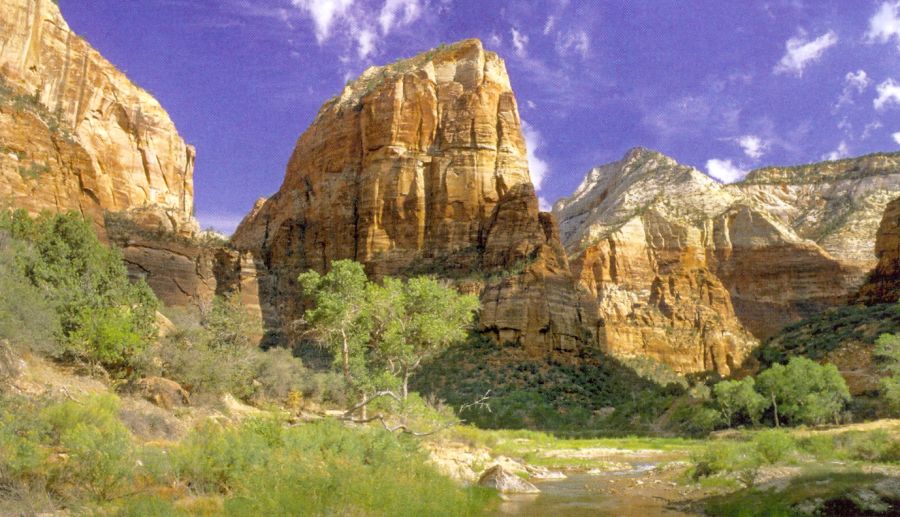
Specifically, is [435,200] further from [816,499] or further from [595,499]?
[816,499]

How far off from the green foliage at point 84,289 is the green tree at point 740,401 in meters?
36.8

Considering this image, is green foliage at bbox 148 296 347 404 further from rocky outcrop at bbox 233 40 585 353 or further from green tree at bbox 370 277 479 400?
rocky outcrop at bbox 233 40 585 353

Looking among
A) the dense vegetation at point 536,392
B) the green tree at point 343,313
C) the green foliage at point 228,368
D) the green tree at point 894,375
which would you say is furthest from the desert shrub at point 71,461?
the dense vegetation at point 536,392

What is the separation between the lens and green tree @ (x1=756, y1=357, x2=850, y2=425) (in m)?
39.0

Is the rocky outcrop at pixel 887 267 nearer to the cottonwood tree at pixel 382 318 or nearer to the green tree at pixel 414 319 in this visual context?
the green tree at pixel 414 319

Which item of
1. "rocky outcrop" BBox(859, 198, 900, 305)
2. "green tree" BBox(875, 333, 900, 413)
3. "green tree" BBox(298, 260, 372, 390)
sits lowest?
"green tree" BBox(875, 333, 900, 413)

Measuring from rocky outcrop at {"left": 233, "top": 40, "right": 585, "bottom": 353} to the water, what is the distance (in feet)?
115

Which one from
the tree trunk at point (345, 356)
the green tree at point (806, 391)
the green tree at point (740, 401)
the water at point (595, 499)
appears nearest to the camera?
the water at point (595, 499)

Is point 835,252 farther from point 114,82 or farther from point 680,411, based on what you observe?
point 114,82

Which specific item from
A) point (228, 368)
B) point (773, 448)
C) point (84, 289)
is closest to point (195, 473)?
point (228, 368)

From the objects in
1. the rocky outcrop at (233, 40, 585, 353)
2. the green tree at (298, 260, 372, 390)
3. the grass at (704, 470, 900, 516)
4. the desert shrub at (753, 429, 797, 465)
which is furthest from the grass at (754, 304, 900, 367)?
the green tree at (298, 260, 372, 390)

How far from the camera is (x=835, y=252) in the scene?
9900 centimetres

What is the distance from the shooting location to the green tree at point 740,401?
4316 cm

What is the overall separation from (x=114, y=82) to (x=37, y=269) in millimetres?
55478
